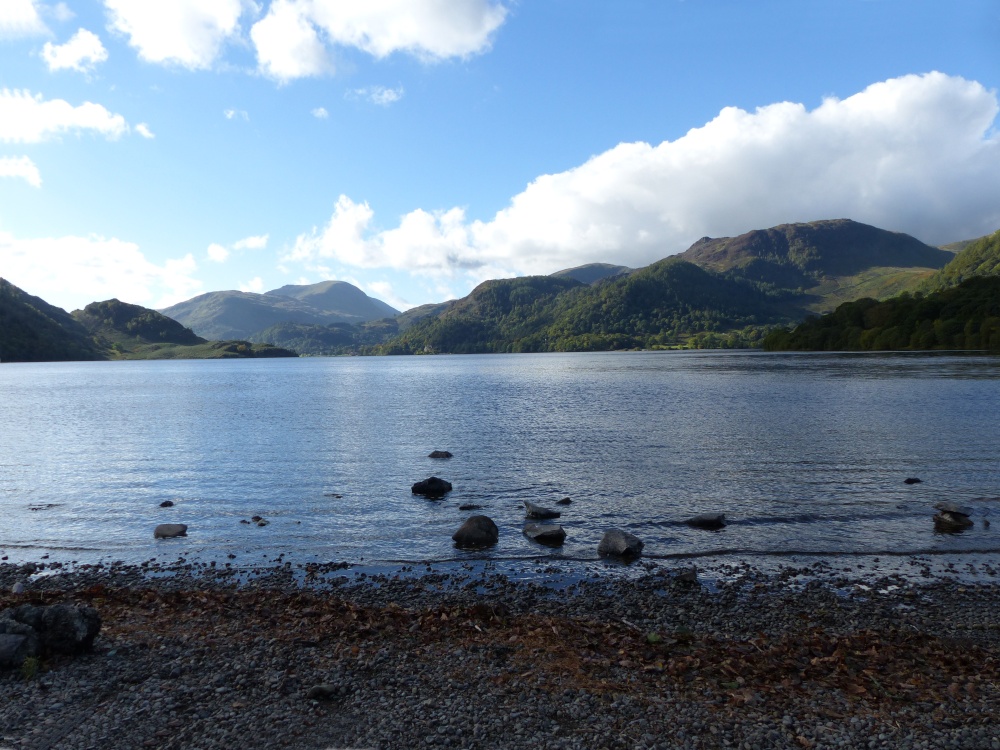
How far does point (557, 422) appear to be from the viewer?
68.6m

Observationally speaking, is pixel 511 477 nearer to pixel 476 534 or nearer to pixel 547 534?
pixel 547 534

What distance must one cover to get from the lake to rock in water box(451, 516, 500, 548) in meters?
0.67

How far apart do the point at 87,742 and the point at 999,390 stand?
10359 centimetres

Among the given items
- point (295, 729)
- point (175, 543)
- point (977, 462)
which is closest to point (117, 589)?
point (175, 543)

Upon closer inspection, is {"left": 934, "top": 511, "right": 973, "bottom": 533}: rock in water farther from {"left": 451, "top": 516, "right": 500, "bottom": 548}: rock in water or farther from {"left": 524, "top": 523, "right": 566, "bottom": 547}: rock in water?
{"left": 451, "top": 516, "right": 500, "bottom": 548}: rock in water

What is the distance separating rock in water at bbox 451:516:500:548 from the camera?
86.5ft

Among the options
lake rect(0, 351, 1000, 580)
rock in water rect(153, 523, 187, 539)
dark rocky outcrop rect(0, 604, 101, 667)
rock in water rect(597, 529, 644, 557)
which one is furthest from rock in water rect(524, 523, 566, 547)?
dark rocky outcrop rect(0, 604, 101, 667)

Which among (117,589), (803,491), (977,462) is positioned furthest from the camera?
(977,462)

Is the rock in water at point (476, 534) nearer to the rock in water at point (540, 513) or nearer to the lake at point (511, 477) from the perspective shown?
the lake at point (511, 477)

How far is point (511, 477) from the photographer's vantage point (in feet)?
134

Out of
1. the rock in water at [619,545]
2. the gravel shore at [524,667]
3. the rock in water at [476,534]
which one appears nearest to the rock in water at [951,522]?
the gravel shore at [524,667]

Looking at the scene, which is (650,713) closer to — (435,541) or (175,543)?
→ (435,541)

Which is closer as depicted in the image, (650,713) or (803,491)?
A: (650,713)

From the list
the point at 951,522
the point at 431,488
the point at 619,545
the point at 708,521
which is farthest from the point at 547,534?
the point at 951,522
